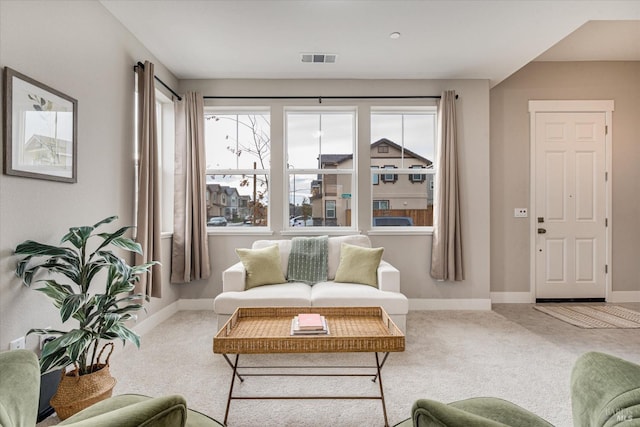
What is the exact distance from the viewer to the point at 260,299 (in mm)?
2920

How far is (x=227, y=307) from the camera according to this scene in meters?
2.88

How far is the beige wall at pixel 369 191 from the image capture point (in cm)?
411

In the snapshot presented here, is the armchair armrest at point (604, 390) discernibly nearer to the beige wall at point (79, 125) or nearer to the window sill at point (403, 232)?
the beige wall at point (79, 125)

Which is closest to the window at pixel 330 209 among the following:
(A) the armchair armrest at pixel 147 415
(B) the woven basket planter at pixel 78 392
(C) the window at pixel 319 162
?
(C) the window at pixel 319 162

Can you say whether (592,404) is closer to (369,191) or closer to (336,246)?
(336,246)

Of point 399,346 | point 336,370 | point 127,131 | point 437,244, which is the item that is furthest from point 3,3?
point 437,244

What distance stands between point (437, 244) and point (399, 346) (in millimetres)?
2369

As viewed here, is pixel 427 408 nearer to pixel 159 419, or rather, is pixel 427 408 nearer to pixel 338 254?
pixel 159 419

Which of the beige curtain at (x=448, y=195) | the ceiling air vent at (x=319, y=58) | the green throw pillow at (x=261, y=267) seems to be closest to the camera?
the green throw pillow at (x=261, y=267)

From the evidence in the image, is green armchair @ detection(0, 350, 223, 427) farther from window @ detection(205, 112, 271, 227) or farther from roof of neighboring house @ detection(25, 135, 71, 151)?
window @ detection(205, 112, 271, 227)

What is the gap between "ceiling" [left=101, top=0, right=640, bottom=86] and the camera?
2.68 m

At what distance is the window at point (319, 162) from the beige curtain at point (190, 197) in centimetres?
100

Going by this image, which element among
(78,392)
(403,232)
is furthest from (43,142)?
(403,232)

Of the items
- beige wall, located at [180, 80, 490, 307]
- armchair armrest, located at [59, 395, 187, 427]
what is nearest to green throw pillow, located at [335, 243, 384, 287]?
beige wall, located at [180, 80, 490, 307]
